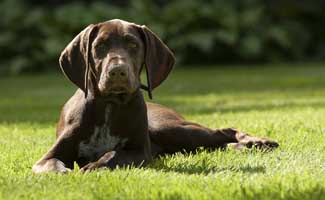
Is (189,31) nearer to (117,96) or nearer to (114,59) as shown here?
(117,96)

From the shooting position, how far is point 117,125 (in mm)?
5996

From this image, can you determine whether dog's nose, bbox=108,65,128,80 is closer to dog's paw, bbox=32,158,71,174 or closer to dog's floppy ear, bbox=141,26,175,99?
dog's floppy ear, bbox=141,26,175,99

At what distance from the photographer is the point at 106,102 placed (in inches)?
236

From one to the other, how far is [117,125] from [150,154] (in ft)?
1.11

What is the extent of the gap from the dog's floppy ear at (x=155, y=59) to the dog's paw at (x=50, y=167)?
859 mm

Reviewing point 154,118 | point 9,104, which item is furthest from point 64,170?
point 9,104

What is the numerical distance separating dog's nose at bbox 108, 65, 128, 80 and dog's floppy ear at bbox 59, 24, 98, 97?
447 millimetres

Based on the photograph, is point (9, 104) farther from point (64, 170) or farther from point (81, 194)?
point (81, 194)

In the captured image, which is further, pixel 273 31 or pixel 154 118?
pixel 273 31

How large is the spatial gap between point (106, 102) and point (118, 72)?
1.98 feet

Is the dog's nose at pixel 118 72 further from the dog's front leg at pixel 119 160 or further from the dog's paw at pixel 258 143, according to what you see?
the dog's paw at pixel 258 143

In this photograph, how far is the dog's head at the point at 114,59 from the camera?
5.54m

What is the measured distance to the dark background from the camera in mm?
20078

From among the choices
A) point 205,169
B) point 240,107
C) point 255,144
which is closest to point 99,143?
point 205,169
